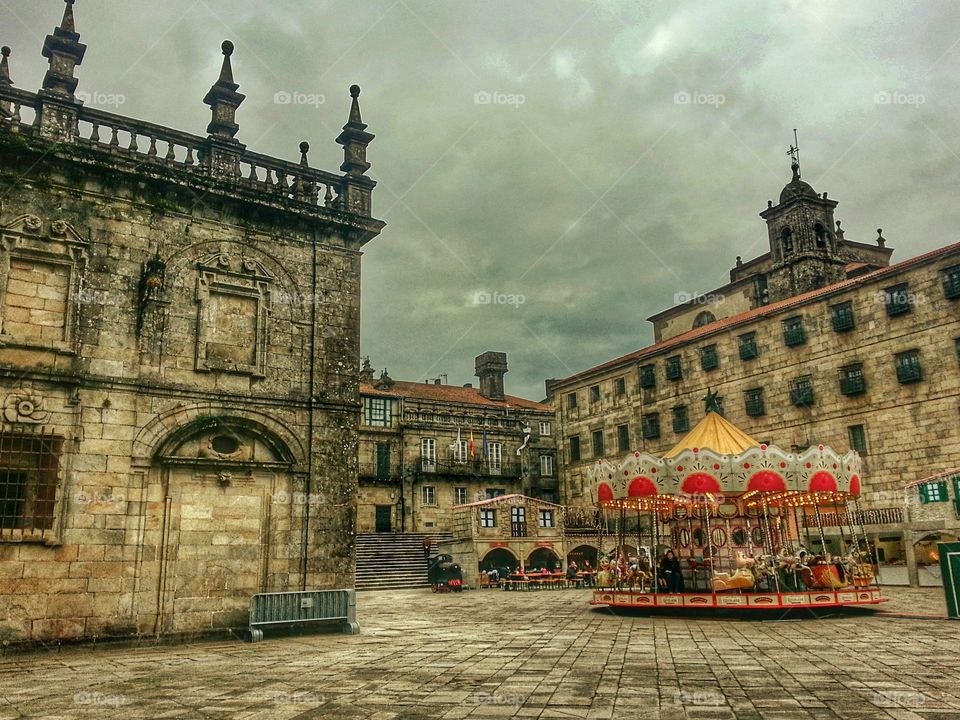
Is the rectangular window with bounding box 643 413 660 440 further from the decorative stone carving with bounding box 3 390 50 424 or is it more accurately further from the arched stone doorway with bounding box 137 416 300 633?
the decorative stone carving with bounding box 3 390 50 424

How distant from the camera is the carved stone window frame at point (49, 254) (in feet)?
45.8

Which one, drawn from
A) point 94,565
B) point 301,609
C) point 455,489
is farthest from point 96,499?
point 455,489

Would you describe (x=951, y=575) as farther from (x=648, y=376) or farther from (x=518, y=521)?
(x=648, y=376)

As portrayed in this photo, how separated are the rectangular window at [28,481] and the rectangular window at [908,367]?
31.4 meters

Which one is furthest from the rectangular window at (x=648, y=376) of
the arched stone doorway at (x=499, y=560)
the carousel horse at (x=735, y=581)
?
the carousel horse at (x=735, y=581)

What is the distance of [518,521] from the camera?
38.5 m

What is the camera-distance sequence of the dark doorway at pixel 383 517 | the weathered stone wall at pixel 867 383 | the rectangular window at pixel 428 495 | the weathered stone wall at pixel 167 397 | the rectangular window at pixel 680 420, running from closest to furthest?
1. the weathered stone wall at pixel 167 397
2. the weathered stone wall at pixel 867 383
3. the rectangular window at pixel 680 420
4. the dark doorway at pixel 383 517
5. the rectangular window at pixel 428 495

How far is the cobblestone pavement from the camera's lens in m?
7.88

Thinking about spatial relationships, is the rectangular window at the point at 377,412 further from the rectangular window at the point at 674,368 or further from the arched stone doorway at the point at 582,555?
the rectangular window at the point at 674,368

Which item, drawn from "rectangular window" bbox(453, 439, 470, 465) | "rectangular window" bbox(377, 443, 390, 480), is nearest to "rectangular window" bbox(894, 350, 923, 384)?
"rectangular window" bbox(453, 439, 470, 465)

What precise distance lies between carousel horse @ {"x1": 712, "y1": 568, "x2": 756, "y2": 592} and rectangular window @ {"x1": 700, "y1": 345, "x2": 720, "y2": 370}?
2270 cm

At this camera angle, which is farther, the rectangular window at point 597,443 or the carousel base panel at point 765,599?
the rectangular window at point 597,443

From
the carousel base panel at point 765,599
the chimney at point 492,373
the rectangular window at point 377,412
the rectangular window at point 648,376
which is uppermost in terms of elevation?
the chimney at point 492,373

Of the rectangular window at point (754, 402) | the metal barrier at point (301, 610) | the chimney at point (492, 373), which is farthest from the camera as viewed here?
the chimney at point (492, 373)
